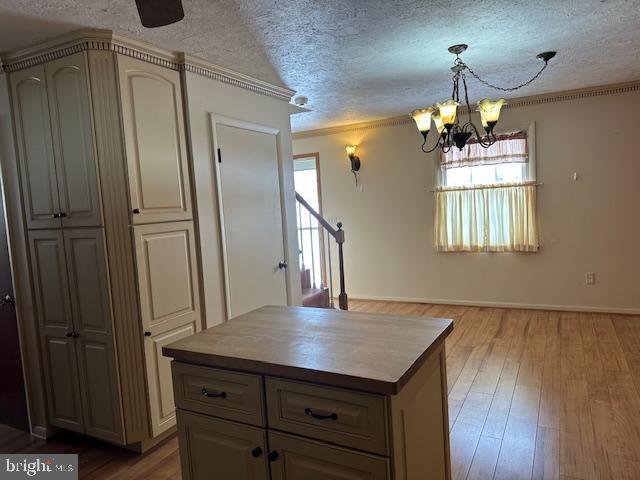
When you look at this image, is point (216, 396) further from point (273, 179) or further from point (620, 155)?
point (620, 155)

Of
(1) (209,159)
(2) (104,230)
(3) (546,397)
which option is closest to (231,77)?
(1) (209,159)

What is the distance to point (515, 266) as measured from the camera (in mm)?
5090

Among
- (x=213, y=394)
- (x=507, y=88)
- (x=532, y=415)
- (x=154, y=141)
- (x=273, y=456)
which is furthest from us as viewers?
(x=507, y=88)

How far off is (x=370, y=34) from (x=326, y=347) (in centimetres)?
201

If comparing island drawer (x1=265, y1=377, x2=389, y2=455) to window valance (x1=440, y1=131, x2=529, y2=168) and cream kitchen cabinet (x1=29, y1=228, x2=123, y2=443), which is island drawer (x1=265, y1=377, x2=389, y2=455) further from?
window valance (x1=440, y1=131, x2=529, y2=168)

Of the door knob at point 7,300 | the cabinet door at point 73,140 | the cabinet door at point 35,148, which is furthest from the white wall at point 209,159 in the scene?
the door knob at point 7,300

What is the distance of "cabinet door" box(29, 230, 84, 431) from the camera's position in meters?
2.55

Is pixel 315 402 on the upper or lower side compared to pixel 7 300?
lower

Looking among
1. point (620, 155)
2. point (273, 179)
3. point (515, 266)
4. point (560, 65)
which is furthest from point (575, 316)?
point (273, 179)

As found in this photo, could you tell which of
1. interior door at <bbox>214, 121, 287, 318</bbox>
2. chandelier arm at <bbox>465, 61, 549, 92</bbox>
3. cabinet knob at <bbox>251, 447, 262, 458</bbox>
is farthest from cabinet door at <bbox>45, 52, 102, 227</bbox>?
chandelier arm at <bbox>465, 61, 549, 92</bbox>

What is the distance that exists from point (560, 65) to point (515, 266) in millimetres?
2303

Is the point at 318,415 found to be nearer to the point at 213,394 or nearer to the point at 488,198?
the point at 213,394

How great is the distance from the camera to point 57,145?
2.43 metres

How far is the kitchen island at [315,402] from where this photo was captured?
1229mm
